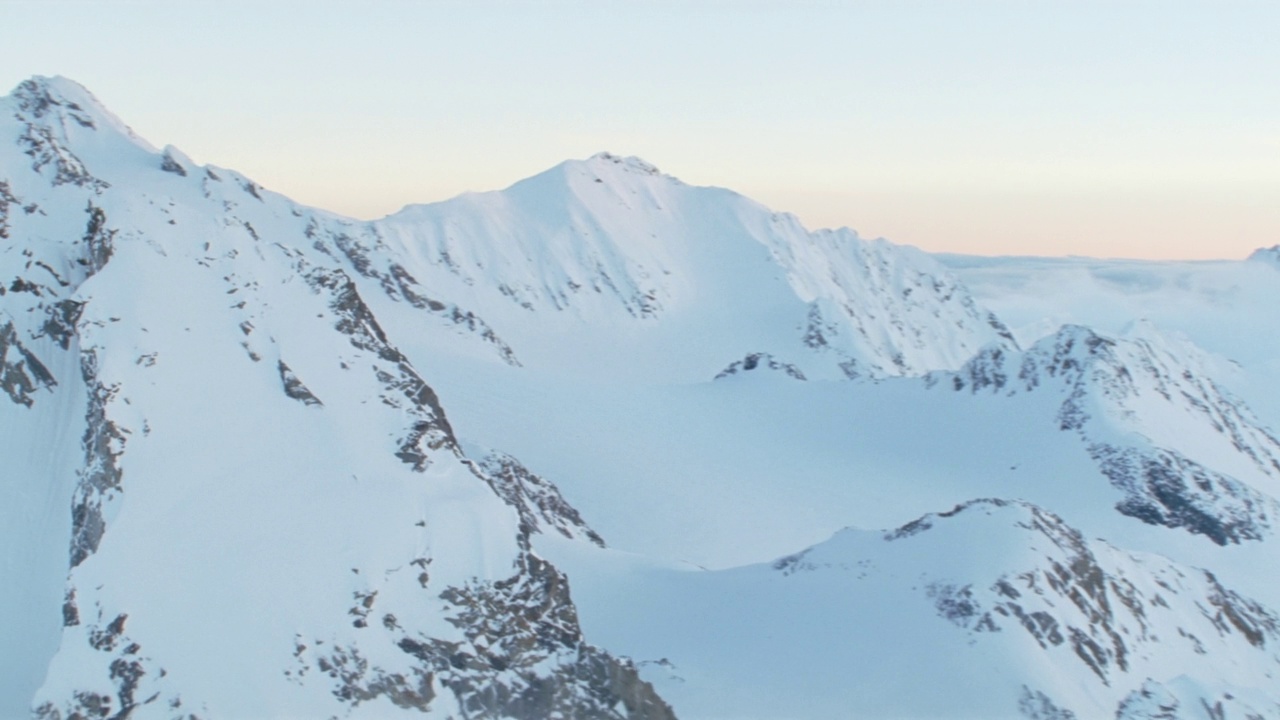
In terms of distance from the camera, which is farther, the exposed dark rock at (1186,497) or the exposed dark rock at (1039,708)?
the exposed dark rock at (1186,497)

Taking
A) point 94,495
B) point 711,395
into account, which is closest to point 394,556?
point 94,495

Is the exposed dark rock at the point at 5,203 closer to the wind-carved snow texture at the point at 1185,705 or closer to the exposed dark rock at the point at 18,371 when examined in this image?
the exposed dark rock at the point at 18,371

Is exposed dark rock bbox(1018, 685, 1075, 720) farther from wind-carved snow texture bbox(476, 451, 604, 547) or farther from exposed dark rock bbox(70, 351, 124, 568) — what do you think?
exposed dark rock bbox(70, 351, 124, 568)

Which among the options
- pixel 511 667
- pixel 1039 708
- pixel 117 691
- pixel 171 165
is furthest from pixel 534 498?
pixel 171 165

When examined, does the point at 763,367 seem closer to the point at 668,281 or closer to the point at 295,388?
the point at 668,281

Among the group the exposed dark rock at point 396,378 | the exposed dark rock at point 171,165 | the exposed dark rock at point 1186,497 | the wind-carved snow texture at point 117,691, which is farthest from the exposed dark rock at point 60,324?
the exposed dark rock at point 1186,497
